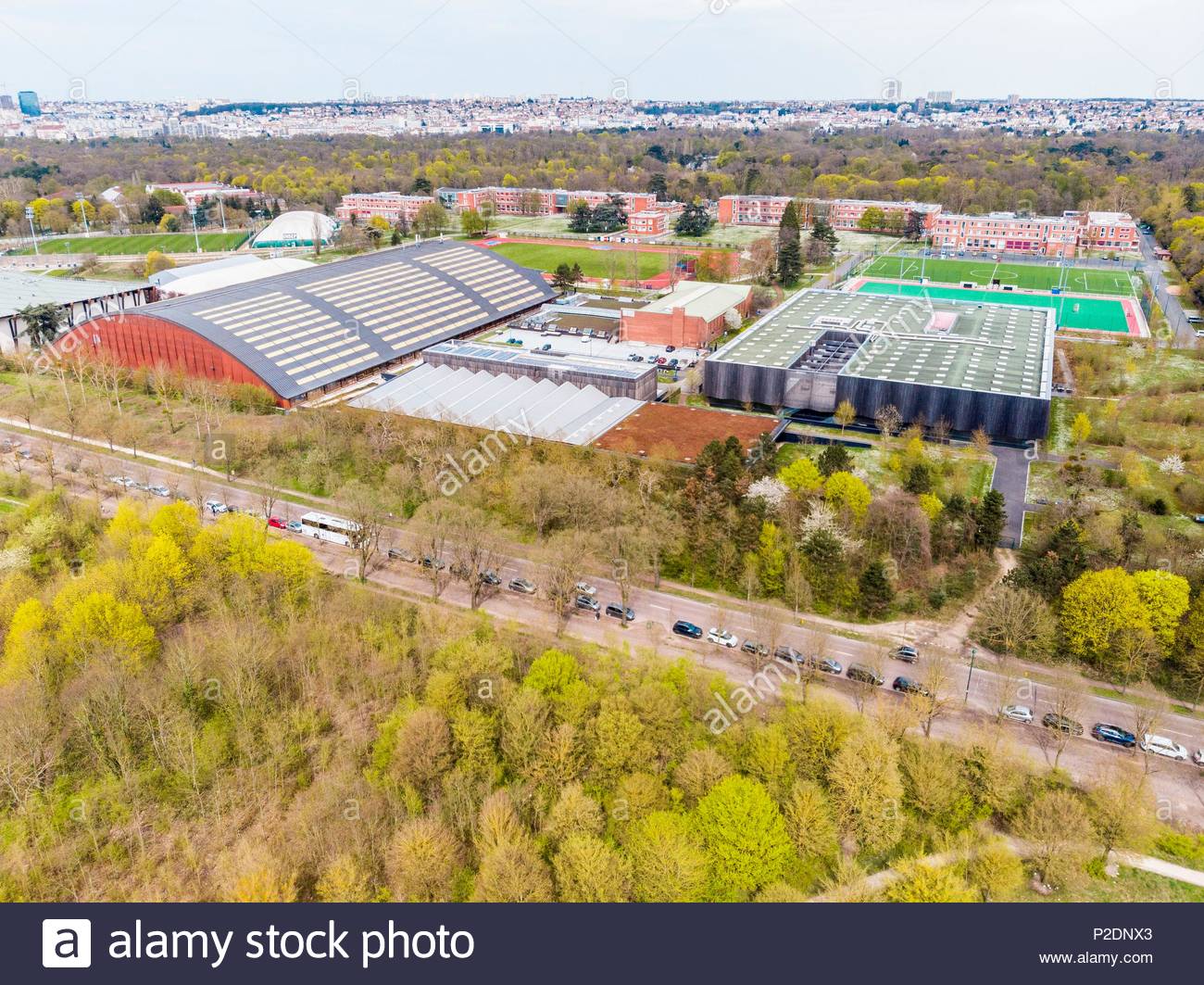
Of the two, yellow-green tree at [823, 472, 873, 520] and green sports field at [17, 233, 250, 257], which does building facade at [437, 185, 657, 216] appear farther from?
yellow-green tree at [823, 472, 873, 520]

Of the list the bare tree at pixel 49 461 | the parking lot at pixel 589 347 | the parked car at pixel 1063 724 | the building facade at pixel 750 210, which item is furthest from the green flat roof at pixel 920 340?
the building facade at pixel 750 210

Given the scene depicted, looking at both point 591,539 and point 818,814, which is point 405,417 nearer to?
point 591,539

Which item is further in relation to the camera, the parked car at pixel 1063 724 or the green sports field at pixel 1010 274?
the green sports field at pixel 1010 274

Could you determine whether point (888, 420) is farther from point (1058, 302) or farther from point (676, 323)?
point (1058, 302)

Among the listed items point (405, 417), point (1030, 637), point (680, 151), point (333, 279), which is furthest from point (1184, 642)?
point (680, 151)

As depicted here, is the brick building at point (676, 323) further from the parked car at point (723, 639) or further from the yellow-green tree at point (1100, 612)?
the yellow-green tree at point (1100, 612)
